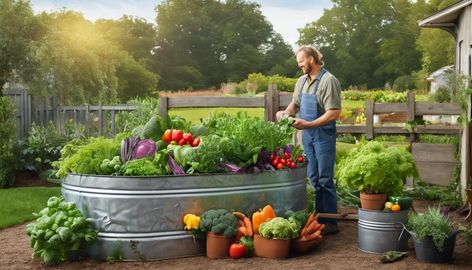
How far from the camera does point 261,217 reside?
20.3 feet

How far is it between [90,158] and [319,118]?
2370mm

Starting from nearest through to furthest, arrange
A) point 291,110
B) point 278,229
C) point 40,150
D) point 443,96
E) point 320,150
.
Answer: point 278,229
point 320,150
point 291,110
point 40,150
point 443,96

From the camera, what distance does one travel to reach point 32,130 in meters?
13.7

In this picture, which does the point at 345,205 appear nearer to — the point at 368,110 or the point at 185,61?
the point at 368,110

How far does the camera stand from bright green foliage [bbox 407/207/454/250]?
5.80 m

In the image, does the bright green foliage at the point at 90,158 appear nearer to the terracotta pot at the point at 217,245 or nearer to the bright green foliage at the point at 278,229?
the terracotta pot at the point at 217,245

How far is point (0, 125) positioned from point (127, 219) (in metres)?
6.60

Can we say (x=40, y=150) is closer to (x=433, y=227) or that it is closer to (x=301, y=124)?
(x=301, y=124)

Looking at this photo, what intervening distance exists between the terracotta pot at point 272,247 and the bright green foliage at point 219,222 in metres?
0.25

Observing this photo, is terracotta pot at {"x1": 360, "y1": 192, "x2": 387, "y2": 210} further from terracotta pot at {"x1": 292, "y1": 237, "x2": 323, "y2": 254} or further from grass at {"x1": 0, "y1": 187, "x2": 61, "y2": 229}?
grass at {"x1": 0, "y1": 187, "x2": 61, "y2": 229}

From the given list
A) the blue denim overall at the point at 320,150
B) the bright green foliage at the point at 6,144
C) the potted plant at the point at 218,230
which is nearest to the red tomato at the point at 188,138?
the potted plant at the point at 218,230

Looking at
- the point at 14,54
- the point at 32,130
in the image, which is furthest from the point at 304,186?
the point at 14,54

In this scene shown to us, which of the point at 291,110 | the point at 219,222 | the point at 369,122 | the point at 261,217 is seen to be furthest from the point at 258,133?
the point at 369,122

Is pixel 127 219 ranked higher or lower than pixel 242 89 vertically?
lower
